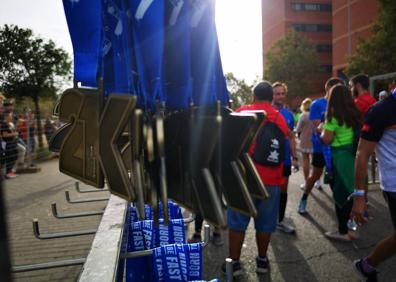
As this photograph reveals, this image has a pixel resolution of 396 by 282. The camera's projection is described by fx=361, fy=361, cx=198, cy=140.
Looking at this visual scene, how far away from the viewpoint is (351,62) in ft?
84.9

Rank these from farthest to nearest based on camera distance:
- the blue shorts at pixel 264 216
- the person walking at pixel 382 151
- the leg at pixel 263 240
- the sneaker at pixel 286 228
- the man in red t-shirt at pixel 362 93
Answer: the man in red t-shirt at pixel 362 93
the sneaker at pixel 286 228
the leg at pixel 263 240
the blue shorts at pixel 264 216
the person walking at pixel 382 151

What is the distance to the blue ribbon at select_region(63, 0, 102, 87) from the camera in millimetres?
967

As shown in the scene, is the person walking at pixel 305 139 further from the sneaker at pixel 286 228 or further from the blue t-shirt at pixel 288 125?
the sneaker at pixel 286 228

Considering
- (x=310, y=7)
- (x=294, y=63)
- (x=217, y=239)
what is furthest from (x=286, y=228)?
(x=310, y=7)

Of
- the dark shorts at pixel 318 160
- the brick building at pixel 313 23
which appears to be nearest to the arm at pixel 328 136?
the dark shorts at pixel 318 160

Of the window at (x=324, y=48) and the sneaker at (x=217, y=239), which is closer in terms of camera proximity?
the sneaker at (x=217, y=239)

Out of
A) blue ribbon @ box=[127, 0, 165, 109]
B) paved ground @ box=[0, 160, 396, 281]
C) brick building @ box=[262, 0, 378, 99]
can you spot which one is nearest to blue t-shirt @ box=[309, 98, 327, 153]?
paved ground @ box=[0, 160, 396, 281]

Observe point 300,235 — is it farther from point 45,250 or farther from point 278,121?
point 45,250

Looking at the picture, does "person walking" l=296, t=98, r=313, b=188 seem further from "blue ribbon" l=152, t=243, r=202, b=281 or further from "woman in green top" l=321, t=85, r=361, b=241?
"blue ribbon" l=152, t=243, r=202, b=281

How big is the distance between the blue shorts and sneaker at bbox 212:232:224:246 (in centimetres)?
99

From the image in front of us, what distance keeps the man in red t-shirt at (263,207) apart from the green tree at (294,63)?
123 ft

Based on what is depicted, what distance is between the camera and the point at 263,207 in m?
3.22

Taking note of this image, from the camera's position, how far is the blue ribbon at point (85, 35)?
38.1 inches

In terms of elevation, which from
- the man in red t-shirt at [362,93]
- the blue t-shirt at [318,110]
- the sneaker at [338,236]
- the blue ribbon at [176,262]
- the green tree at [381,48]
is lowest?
the sneaker at [338,236]
